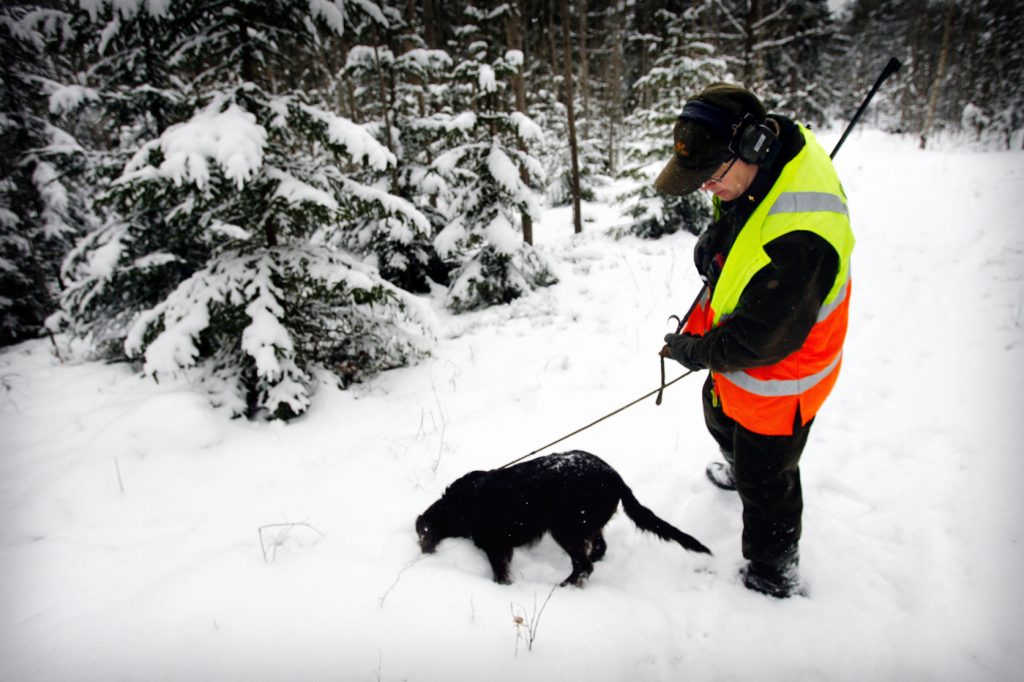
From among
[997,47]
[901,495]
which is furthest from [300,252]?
[997,47]

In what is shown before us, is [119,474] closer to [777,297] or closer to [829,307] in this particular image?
[777,297]

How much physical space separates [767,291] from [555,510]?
5.70ft

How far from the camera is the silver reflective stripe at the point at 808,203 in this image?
180 cm

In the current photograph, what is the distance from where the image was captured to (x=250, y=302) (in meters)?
4.54

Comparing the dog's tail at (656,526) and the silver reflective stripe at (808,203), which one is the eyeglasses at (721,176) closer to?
the silver reflective stripe at (808,203)

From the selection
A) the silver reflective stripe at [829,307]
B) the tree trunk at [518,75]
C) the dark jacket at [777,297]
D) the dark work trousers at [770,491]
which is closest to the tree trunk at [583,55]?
the tree trunk at [518,75]

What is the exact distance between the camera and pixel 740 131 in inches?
77.1

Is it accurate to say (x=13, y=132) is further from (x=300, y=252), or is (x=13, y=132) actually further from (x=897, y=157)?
(x=897, y=157)

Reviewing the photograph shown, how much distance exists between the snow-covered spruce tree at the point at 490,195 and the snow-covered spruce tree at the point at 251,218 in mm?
2808

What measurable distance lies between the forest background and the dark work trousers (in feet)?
12.9

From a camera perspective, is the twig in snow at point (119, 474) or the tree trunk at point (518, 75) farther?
the tree trunk at point (518, 75)

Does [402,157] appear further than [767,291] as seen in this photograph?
Yes

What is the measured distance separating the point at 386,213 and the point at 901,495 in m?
5.54

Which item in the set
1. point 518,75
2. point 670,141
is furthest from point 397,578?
point 518,75
